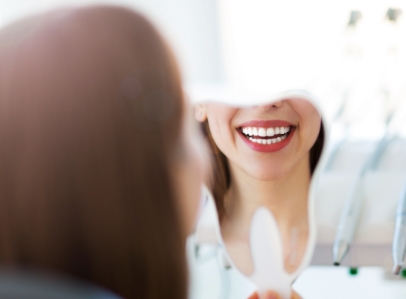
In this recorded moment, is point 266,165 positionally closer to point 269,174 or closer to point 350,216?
point 269,174

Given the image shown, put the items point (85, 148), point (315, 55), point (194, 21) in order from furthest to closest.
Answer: point (194, 21)
point (315, 55)
point (85, 148)

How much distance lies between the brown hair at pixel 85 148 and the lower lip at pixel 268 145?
19 cm

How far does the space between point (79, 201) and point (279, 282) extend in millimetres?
310

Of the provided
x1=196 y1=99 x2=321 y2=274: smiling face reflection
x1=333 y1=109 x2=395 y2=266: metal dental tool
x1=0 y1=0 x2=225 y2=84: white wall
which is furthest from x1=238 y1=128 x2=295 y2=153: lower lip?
x1=0 y1=0 x2=225 y2=84: white wall

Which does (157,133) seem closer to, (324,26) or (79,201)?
(79,201)

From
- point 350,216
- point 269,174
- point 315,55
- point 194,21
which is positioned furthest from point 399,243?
point 194,21

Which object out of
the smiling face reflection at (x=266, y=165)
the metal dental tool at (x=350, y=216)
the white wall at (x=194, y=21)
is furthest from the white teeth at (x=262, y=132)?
the white wall at (x=194, y=21)

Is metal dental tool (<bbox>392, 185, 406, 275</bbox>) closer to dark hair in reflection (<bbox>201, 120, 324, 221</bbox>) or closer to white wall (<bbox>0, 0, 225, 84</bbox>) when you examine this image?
dark hair in reflection (<bbox>201, 120, 324, 221</bbox>)

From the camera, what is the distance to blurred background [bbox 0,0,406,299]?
0.57 metres

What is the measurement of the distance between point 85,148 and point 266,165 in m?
0.27

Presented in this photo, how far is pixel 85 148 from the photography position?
344 mm

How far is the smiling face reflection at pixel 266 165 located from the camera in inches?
20.7

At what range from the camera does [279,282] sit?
1.80 ft

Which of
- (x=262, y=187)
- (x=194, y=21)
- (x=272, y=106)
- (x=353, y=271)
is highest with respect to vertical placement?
(x=194, y=21)
